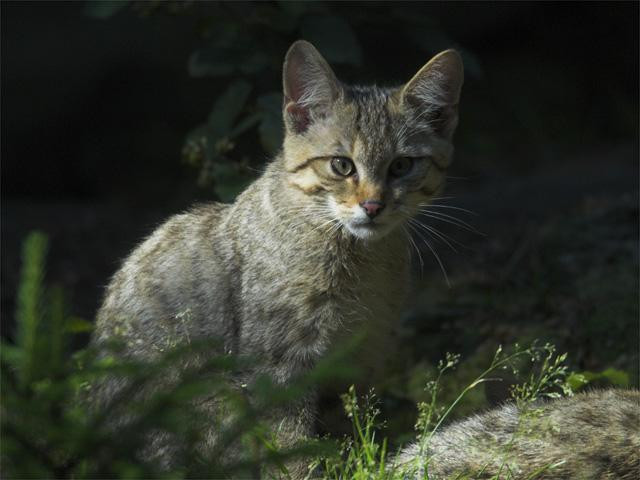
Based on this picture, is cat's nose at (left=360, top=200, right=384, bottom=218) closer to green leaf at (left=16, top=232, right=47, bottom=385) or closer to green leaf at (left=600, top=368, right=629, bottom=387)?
green leaf at (left=600, top=368, right=629, bottom=387)

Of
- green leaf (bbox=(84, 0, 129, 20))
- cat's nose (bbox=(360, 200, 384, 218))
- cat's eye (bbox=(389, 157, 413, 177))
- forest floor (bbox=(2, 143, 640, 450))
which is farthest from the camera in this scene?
forest floor (bbox=(2, 143, 640, 450))

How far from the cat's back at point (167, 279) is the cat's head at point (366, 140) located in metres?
0.62

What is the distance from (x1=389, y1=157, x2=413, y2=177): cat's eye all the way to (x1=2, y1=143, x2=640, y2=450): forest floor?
128 centimetres

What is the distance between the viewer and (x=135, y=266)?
521 centimetres

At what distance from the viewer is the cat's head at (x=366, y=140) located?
15.5 feet

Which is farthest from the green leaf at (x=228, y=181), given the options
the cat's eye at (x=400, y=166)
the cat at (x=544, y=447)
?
the cat at (x=544, y=447)

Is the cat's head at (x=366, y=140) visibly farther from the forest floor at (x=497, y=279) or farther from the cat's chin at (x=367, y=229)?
the forest floor at (x=497, y=279)

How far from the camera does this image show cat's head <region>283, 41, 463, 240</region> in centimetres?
471

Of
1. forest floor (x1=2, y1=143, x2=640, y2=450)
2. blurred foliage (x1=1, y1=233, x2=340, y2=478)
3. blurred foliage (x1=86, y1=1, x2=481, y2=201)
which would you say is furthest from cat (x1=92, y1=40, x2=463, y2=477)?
blurred foliage (x1=1, y1=233, x2=340, y2=478)

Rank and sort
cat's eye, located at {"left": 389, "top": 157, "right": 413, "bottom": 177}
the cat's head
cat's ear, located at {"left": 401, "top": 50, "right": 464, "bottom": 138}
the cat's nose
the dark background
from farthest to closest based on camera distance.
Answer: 1. the dark background
2. cat's ear, located at {"left": 401, "top": 50, "right": 464, "bottom": 138}
3. cat's eye, located at {"left": 389, "top": 157, "right": 413, "bottom": 177}
4. the cat's head
5. the cat's nose

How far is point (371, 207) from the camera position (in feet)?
15.1

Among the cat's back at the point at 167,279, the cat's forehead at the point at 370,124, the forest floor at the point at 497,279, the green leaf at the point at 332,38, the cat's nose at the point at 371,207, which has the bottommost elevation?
the forest floor at the point at 497,279

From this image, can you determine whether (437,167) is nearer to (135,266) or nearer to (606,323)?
(135,266)

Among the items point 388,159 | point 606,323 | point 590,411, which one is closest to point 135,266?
point 388,159
